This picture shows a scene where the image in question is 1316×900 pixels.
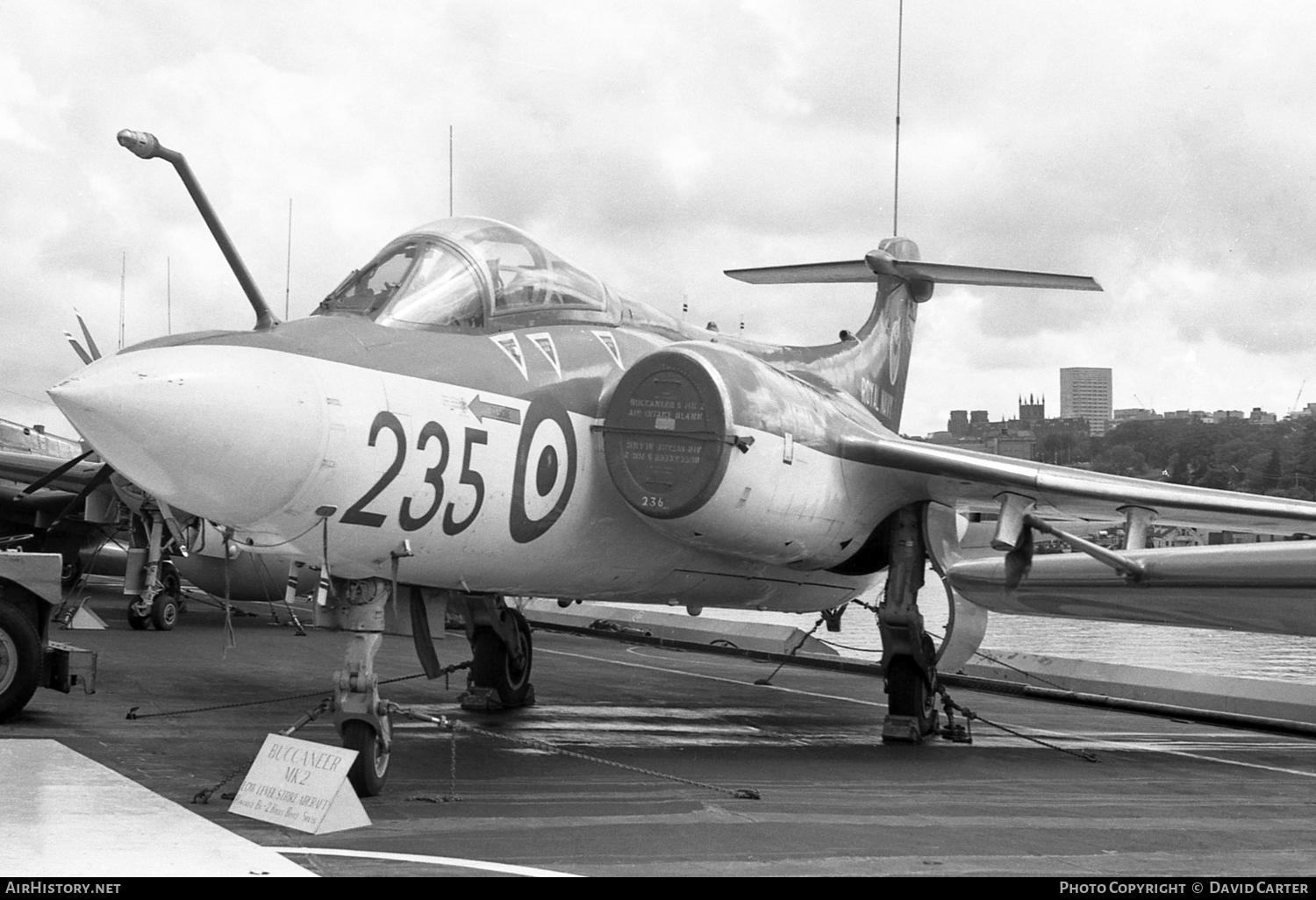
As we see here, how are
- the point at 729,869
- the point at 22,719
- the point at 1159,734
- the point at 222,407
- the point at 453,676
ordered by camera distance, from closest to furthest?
the point at 729,869
the point at 222,407
the point at 22,719
the point at 1159,734
the point at 453,676

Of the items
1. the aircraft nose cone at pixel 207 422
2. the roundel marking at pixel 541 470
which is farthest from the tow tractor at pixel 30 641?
the roundel marking at pixel 541 470

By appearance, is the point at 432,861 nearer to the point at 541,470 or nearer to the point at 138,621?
the point at 541,470

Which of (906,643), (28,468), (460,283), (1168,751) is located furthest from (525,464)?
(28,468)

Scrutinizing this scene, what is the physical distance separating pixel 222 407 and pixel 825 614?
936cm

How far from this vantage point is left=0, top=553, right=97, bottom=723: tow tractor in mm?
9820

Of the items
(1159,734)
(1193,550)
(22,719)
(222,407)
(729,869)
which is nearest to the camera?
(1193,550)

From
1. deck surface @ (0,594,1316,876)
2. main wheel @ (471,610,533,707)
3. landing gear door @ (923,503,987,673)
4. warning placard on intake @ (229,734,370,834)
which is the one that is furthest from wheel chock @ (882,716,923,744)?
warning placard on intake @ (229,734,370,834)

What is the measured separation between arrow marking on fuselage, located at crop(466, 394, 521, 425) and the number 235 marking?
10 centimetres

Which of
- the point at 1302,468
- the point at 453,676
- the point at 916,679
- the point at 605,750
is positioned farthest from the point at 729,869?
the point at 453,676

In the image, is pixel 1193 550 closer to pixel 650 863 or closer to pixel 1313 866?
pixel 650 863

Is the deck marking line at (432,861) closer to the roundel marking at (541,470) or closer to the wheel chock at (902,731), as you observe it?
the roundel marking at (541,470)

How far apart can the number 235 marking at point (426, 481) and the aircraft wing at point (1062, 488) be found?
13.0ft

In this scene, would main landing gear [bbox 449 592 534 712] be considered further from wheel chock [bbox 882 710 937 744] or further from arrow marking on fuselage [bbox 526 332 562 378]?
arrow marking on fuselage [bbox 526 332 562 378]

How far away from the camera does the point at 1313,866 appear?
270 inches
